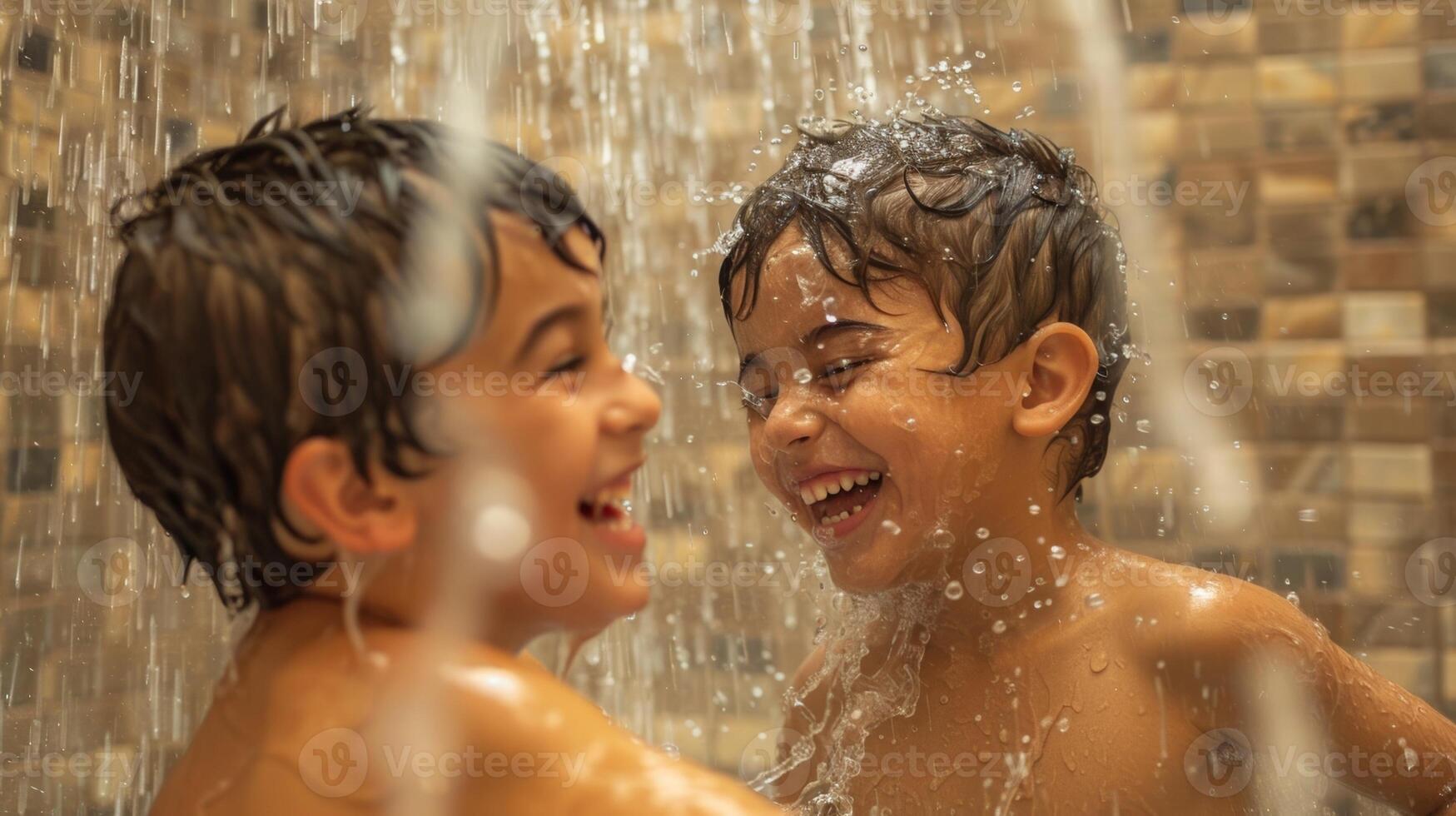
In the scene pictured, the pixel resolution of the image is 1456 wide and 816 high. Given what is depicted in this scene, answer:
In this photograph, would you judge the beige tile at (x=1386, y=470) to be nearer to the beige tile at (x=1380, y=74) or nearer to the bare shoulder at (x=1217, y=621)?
the beige tile at (x=1380, y=74)

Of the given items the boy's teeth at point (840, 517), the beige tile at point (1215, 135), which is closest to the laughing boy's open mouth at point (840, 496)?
the boy's teeth at point (840, 517)

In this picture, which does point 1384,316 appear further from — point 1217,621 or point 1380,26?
point 1217,621

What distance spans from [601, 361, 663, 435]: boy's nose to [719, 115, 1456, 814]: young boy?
11.0 inches

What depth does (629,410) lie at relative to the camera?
698 millimetres

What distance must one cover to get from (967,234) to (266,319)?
0.56m

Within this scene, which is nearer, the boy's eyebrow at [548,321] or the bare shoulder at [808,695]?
the boy's eyebrow at [548,321]

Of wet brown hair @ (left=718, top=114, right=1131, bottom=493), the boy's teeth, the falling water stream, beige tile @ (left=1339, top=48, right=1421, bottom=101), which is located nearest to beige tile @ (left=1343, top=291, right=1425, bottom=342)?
the falling water stream

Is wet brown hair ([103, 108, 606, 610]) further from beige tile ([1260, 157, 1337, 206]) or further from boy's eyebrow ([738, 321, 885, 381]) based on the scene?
beige tile ([1260, 157, 1337, 206])

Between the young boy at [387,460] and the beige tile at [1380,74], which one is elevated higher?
the beige tile at [1380,74]

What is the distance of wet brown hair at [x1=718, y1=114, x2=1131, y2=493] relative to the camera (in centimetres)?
99

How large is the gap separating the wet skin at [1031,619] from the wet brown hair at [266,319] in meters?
0.35

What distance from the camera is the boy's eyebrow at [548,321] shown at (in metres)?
0.67

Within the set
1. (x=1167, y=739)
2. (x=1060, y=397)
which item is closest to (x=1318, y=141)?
(x=1060, y=397)

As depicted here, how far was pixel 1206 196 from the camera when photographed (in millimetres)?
1611
